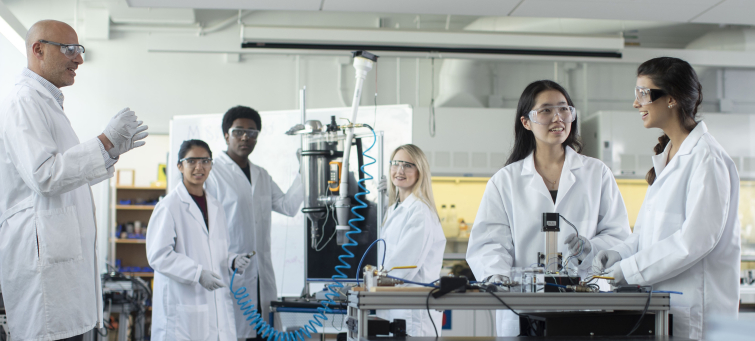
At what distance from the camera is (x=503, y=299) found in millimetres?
1325

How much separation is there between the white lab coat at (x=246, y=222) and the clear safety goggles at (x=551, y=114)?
1666mm

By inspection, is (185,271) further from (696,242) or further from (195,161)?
(696,242)

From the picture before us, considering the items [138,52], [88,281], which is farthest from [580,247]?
[138,52]

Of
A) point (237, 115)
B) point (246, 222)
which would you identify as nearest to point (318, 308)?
point (246, 222)

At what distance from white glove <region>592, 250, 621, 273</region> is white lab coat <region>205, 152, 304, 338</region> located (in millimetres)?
1809

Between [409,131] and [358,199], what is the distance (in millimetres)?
863

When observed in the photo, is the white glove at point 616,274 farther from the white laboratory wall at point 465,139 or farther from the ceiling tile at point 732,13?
the white laboratory wall at point 465,139

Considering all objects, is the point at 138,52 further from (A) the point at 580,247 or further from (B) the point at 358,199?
(A) the point at 580,247

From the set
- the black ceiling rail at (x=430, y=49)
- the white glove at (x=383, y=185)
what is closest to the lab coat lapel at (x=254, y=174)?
the white glove at (x=383, y=185)

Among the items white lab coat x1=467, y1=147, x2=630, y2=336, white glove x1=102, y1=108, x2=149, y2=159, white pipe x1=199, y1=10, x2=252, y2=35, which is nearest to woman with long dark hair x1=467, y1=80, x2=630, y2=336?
white lab coat x1=467, y1=147, x2=630, y2=336

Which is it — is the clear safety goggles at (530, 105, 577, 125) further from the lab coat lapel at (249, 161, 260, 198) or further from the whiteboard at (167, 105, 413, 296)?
the whiteboard at (167, 105, 413, 296)

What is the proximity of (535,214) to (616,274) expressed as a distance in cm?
37

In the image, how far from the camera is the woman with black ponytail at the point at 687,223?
142cm

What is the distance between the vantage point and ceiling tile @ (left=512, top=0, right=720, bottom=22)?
11.7 feet
